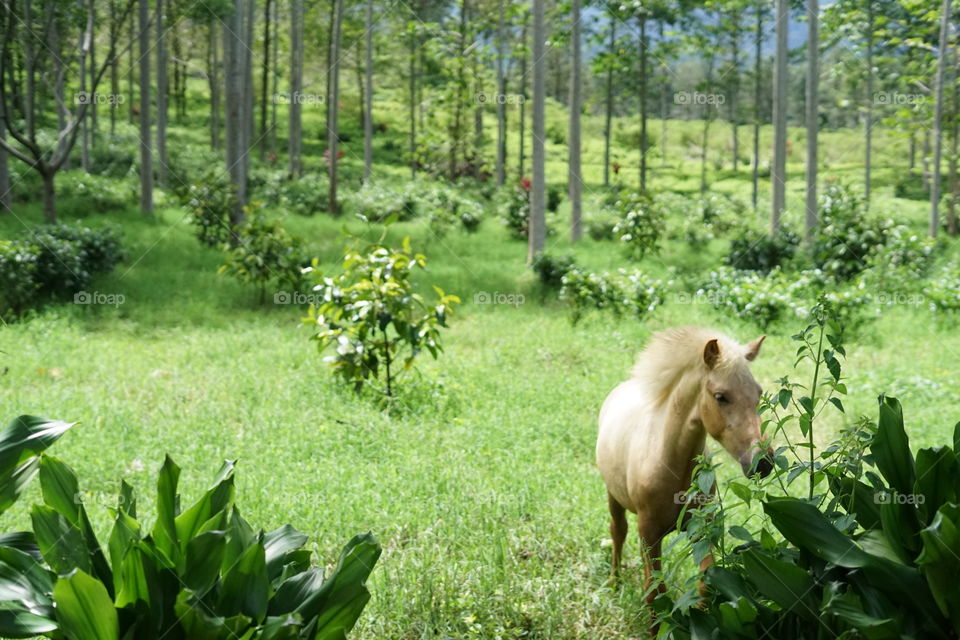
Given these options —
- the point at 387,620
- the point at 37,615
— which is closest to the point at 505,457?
the point at 387,620

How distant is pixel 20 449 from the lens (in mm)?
2473

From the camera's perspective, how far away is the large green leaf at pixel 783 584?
6.89 feet

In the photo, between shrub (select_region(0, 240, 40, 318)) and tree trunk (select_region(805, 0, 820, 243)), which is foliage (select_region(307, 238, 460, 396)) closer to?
shrub (select_region(0, 240, 40, 318))

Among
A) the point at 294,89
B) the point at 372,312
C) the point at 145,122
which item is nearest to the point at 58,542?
the point at 372,312

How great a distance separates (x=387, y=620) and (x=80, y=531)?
132 centimetres

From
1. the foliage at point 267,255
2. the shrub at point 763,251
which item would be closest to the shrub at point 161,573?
the foliage at point 267,255

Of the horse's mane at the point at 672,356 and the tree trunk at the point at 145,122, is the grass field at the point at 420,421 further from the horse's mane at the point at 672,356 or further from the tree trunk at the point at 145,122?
the tree trunk at the point at 145,122

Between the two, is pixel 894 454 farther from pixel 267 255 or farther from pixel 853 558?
pixel 267 255

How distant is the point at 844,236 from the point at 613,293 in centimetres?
383

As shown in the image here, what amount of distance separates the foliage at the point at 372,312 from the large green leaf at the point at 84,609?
449 centimetres

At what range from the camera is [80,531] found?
7.87 ft

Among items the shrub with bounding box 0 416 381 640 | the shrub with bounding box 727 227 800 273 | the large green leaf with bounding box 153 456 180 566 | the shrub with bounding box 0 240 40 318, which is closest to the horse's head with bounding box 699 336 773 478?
the shrub with bounding box 0 416 381 640

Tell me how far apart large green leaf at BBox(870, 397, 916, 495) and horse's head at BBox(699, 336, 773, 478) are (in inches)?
27.7

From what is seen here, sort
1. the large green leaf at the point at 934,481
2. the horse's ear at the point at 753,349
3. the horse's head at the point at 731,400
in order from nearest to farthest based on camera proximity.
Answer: the large green leaf at the point at 934,481 < the horse's head at the point at 731,400 < the horse's ear at the point at 753,349
